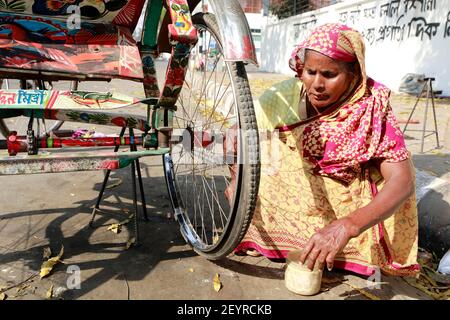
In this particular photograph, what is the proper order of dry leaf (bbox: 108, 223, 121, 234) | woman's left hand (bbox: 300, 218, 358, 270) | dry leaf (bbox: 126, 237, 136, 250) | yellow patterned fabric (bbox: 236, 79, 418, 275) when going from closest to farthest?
woman's left hand (bbox: 300, 218, 358, 270), yellow patterned fabric (bbox: 236, 79, 418, 275), dry leaf (bbox: 126, 237, 136, 250), dry leaf (bbox: 108, 223, 121, 234)

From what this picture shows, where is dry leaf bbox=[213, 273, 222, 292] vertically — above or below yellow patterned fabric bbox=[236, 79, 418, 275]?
below

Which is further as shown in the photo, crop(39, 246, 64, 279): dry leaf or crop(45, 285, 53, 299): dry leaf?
crop(39, 246, 64, 279): dry leaf

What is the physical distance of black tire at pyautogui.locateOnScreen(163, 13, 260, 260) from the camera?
1.57 metres

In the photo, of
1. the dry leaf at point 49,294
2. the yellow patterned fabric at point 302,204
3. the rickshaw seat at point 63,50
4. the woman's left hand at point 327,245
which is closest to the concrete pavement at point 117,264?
Result: the dry leaf at point 49,294

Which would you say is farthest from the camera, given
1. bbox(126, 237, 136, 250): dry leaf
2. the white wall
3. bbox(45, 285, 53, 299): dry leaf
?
the white wall

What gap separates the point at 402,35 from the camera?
420 inches

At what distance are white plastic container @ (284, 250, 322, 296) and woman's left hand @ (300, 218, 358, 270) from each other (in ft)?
1.37

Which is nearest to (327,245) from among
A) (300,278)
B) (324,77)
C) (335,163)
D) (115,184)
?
(300,278)

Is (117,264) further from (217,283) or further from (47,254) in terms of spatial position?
(217,283)

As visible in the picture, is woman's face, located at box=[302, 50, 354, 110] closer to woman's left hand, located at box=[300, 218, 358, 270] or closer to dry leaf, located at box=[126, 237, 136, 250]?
woman's left hand, located at box=[300, 218, 358, 270]

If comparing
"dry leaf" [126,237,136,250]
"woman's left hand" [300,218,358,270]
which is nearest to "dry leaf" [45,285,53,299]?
"dry leaf" [126,237,136,250]

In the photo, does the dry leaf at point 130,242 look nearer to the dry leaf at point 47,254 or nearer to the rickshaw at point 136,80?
the rickshaw at point 136,80

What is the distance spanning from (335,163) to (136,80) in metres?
1.16

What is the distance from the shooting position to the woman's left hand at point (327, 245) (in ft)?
4.46
